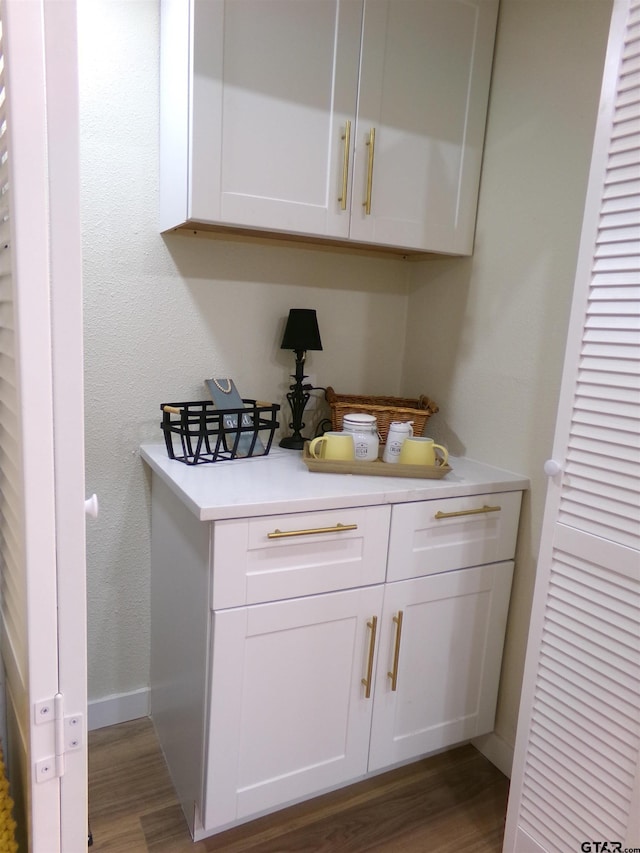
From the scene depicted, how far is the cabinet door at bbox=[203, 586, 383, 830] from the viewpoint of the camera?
140 centimetres

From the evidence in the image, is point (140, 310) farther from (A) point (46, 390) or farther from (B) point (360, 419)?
(A) point (46, 390)

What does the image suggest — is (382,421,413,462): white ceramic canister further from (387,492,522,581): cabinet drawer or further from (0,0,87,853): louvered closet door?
(0,0,87,853): louvered closet door

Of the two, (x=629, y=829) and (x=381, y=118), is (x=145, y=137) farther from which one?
(x=629, y=829)

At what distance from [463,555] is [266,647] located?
61 cm

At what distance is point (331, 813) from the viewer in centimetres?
164

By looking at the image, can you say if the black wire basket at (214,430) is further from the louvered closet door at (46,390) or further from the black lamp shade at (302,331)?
the louvered closet door at (46,390)

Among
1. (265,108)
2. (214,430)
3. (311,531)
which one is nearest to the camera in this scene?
(311,531)

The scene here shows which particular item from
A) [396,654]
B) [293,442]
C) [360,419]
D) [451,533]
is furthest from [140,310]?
[396,654]

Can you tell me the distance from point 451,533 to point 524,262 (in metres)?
0.80

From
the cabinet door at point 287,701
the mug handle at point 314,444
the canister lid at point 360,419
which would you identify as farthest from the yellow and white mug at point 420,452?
the cabinet door at point 287,701

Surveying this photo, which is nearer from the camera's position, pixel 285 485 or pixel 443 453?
pixel 285 485

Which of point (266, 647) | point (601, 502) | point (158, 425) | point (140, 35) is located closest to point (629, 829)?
point (601, 502)

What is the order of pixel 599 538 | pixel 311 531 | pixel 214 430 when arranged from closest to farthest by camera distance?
pixel 599 538
pixel 311 531
pixel 214 430

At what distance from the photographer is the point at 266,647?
1424 millimetres
